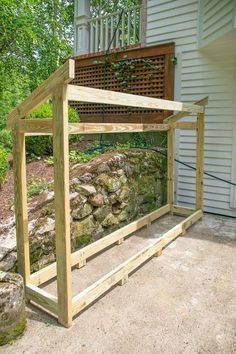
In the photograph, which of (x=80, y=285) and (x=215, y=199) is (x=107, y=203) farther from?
(x=215, y=199)

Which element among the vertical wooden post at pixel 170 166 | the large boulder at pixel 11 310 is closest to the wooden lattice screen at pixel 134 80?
the vertical wooden post at pixel 170 166

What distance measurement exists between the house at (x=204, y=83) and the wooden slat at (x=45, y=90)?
3.07 m

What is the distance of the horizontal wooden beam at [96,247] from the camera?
8.61 ft

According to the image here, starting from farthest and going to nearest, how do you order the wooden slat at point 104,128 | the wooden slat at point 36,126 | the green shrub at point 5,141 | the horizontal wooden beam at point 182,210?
1. the green shrub at point 5,141
2. the horizontal wooden beam at point 182,210
3. the wooden slat at point 104,128
4. the wooden slat at point 36,126

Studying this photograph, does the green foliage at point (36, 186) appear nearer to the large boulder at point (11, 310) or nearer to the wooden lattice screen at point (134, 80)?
the large boulder at point (11, 310)

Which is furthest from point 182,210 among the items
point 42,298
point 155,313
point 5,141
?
point 5,141

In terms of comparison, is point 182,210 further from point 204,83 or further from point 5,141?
point 5,141

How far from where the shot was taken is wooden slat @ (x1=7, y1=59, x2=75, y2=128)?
1840mm

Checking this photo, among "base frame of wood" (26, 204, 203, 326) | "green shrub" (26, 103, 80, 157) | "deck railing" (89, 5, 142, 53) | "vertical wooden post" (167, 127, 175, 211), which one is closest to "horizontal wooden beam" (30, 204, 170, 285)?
"base frame of wood" (26, 204, 203, 326)

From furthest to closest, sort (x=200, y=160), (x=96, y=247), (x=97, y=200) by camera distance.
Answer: (x=200, y=160) → (x=97, y=200) → (x=96, y=247)

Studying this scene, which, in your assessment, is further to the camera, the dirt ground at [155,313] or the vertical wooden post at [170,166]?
the vertical wooden post at [170,166]

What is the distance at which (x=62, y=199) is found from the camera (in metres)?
2.07

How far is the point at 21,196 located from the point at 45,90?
34.9 inches

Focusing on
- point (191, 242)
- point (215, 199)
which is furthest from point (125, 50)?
point (191, 242)
